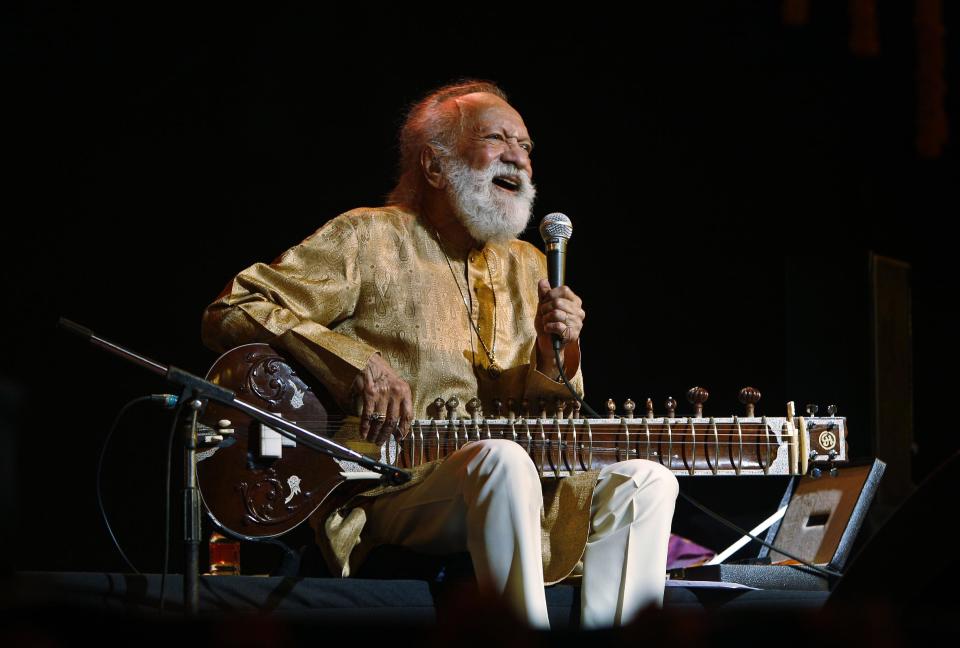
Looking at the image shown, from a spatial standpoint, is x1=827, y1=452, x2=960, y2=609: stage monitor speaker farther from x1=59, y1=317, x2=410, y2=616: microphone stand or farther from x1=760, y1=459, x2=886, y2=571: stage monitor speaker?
x1=760, y1=459, x2=886, y2=571: stage monitor speaker

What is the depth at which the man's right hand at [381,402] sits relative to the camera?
117 inches

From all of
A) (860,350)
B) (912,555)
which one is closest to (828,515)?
(860,350)

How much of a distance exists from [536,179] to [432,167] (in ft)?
2.89

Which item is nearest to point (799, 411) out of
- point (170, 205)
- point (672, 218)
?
point (672, 218)

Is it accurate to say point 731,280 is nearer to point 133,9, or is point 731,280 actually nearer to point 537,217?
point 537,217

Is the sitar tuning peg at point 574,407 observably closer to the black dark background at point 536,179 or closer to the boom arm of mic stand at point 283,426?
the boom arm of mic stand at point 283,426

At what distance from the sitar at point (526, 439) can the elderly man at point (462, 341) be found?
69 millimetres

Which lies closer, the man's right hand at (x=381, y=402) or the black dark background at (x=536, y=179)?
the man's right hand at (x=381, y=402)

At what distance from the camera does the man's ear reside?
356cm

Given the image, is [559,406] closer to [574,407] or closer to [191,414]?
[574,407]

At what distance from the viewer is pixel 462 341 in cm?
336

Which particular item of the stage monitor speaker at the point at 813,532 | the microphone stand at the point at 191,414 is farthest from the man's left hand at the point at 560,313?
the microphone stand at the point at 191,414

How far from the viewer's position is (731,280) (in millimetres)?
4453

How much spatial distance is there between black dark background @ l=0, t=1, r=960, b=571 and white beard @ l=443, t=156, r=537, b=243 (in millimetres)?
653
